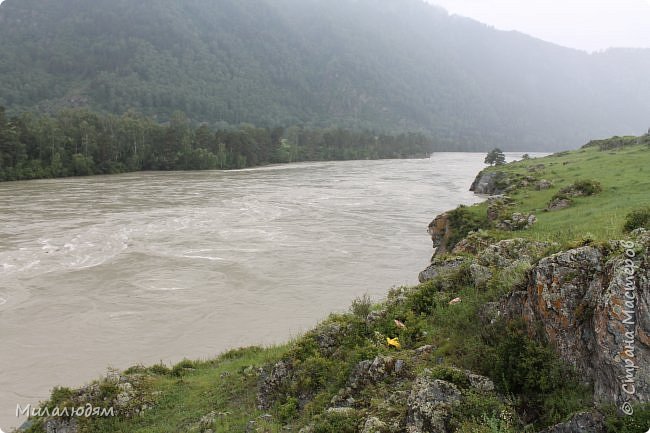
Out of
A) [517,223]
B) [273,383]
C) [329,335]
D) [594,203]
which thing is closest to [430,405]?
[329,335]

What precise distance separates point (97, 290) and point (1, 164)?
231 feet

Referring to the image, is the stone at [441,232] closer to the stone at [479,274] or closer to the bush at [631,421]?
the stone at [479,274]

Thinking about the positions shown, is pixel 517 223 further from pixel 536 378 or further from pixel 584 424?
pixel 584 424

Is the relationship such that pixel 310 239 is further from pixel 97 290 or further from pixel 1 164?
pixel 1 164

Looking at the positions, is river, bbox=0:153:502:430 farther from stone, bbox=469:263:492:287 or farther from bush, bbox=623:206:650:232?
bush, bbox=623:206:650:232

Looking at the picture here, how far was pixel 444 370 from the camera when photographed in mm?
7656

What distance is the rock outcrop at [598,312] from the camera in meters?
6.04

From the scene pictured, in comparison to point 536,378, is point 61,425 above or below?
below

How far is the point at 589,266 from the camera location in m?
7.39

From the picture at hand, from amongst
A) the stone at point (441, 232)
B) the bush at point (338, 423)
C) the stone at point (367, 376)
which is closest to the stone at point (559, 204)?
the stone at point (441, 232)

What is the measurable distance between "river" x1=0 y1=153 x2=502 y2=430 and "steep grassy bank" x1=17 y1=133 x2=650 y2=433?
4313mm

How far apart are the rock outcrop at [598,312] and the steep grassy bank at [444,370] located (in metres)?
0.02

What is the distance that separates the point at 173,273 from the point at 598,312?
76.3 ft

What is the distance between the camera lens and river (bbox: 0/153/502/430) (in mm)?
17188
